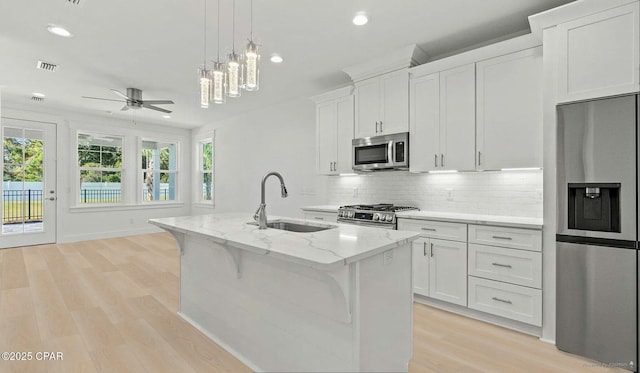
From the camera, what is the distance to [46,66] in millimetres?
3777

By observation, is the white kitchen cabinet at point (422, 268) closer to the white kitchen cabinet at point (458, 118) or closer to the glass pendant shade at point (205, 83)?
the white kitchen cabinet at point (458, 118)

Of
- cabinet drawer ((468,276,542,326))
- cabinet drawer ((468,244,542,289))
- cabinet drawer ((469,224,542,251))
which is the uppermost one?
cabinet drawer ((469,224,542,251))

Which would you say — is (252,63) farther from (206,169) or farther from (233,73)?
(206,169)

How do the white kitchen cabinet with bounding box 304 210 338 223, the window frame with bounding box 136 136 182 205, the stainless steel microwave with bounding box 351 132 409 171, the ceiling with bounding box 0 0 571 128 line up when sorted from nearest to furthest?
the ceiling with bounding box 0 0 571 128, the stainless steel microwave with bounding box 351 132 409 171, the white kitchen cabinet with bounding box 304 210 338 223, the window frame with bounding box 136 136 182 205

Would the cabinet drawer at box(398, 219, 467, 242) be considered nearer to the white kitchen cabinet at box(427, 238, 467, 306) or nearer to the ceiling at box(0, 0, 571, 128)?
the white kitchen cabinet at box(427, 238, 467, 306)

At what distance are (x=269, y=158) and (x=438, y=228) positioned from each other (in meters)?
3.56

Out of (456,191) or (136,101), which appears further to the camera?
(136,101)

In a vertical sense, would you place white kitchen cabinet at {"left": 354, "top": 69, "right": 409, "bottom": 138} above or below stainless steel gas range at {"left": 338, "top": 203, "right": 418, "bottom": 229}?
above

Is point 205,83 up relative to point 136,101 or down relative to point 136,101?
down

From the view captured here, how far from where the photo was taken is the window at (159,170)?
724 cm

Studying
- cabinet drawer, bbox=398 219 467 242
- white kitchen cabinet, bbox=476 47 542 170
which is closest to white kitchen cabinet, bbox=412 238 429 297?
cabinet drawer, bbox=398 219 467 242

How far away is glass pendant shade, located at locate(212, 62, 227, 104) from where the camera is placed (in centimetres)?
214

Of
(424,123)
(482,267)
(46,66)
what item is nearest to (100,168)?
(46,66)

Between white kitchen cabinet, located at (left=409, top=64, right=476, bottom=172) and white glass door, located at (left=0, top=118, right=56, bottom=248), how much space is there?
6655 millimetres
